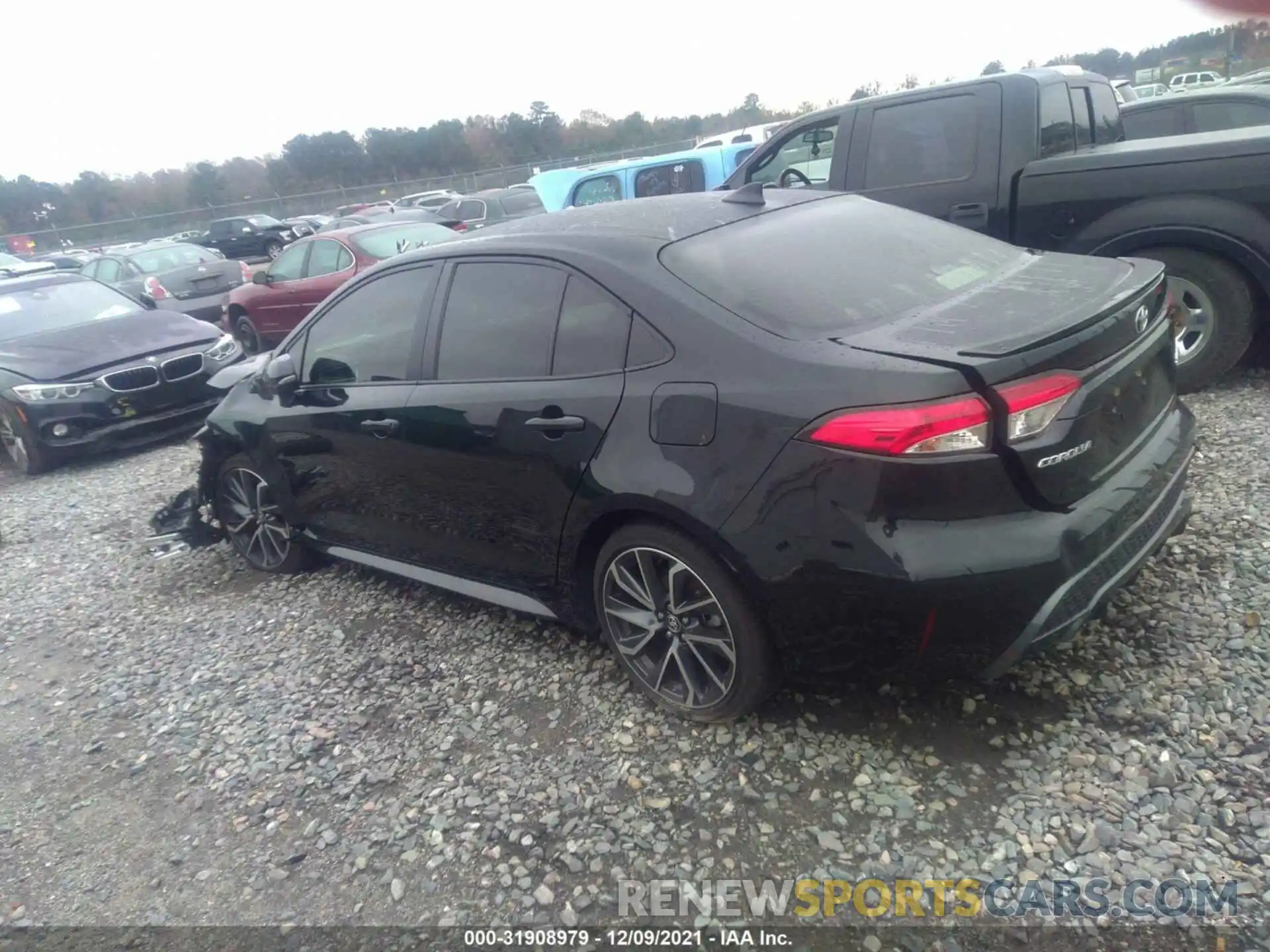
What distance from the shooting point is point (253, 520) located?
4930 millimetres

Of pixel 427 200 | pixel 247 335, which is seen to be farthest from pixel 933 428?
pixel 427 200

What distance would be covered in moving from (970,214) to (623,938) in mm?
4758

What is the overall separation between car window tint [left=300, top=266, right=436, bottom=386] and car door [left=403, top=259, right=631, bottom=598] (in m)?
0.18

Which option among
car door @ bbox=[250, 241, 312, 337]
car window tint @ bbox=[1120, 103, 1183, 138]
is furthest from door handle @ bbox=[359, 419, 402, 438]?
car door @ bbox=[250, 241, 312, 337]

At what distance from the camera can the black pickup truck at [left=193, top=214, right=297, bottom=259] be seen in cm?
3008

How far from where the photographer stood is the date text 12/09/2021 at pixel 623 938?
2273 millimetres

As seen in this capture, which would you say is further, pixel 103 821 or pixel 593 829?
pixel 103 821

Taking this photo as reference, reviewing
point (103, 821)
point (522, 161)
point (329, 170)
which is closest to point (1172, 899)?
point (103, 821)

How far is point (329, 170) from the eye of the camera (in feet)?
181

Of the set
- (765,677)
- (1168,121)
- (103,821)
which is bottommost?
(103,821)

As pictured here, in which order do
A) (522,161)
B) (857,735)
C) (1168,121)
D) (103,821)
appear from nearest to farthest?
(857,735) < (103,821) < (1168,121) < (522,161)

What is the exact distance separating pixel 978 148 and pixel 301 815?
523 centimetres

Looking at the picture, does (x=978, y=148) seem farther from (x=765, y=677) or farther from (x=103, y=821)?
(x=103, y=821)

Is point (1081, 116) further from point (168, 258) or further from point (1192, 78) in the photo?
point (1192, 78)
